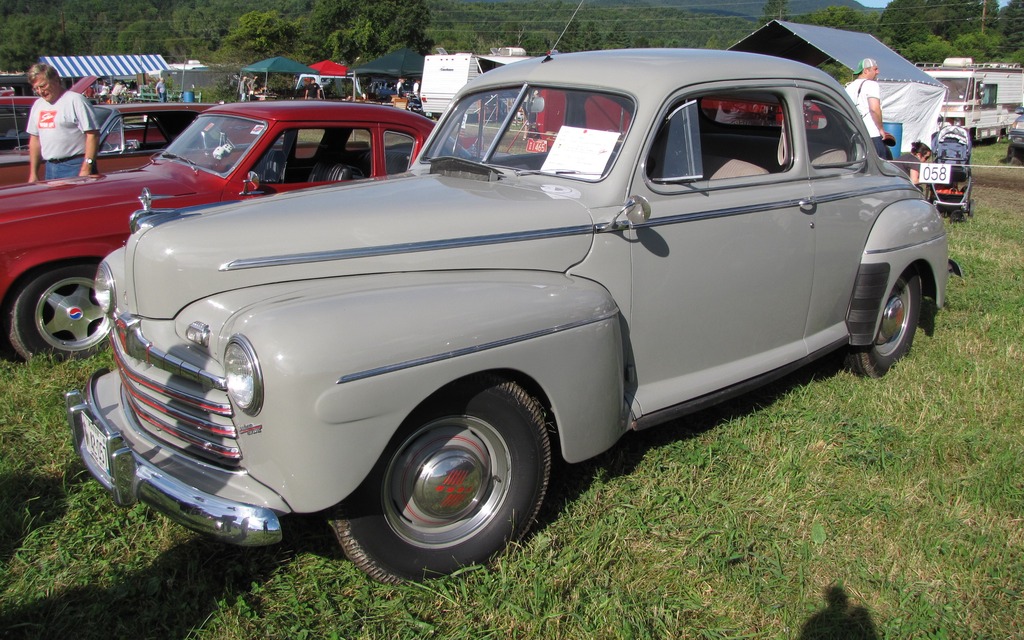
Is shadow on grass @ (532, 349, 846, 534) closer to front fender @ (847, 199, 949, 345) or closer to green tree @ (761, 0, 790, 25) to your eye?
front fender @ (847, 199, 949, 345)

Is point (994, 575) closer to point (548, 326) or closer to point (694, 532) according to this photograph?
point (694, 532)

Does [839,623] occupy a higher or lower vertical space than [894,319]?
lower

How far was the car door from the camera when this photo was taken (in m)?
3.25

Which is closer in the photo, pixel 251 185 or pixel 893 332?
pixel 893 332

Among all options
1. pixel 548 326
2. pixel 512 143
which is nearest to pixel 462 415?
pixel 548 326

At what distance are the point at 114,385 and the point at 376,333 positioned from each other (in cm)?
143

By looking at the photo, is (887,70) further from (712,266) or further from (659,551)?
(659,551)

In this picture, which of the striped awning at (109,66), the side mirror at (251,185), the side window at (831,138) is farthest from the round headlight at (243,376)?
the striped awning at (109,66)

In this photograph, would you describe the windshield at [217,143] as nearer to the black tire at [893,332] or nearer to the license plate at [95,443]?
the license plate at [95,443]

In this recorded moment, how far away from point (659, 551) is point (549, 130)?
6.10ft

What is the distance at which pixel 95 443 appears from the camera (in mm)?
2684

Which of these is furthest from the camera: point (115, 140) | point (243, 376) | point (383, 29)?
point (383, 29)

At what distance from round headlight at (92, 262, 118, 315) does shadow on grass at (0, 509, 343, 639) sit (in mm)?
977

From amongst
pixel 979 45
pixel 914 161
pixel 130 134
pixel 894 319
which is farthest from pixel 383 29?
pixel 894 319
